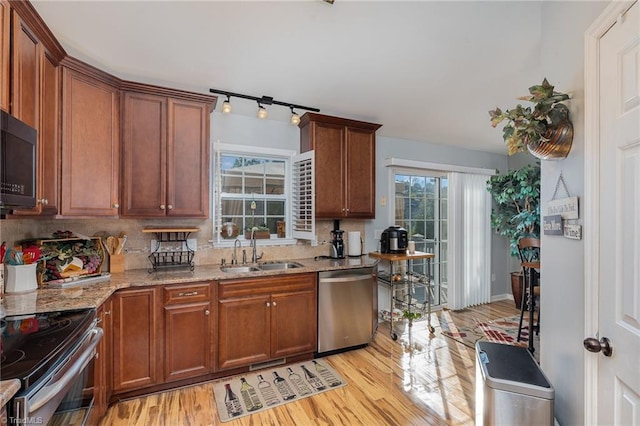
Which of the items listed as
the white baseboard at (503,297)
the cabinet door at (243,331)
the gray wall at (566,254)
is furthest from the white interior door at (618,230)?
the white baseboard at (503,297)

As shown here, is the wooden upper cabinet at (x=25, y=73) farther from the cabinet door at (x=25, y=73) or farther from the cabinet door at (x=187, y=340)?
the cabinet door at (x=187, y=340)

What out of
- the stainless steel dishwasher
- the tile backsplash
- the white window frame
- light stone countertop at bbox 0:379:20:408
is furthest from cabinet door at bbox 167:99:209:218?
light stone countertop at bbox 0:379:20:408

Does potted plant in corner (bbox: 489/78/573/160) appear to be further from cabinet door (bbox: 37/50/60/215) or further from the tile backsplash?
cabinet door (bbox: 37/50/60/215)

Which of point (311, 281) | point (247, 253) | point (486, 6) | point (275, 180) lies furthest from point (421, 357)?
point (486, 6)

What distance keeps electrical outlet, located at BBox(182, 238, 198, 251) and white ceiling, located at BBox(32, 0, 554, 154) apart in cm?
138

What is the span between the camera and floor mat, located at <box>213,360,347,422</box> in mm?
2098

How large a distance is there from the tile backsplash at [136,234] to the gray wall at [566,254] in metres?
2.34

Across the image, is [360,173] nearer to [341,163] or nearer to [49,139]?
[341,163]

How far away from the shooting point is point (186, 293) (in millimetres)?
2297

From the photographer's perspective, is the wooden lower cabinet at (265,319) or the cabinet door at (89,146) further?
the wooden lower cabinet at (265,319)

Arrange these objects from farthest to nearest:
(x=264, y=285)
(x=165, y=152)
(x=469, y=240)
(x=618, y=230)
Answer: (x=469, y=240) < (x=264, y=285) < (x=165, y=152) < (x=618, y=230)

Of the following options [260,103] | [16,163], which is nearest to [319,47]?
[260,103]

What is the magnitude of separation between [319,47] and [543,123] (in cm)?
140

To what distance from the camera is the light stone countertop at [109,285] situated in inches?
62.4
